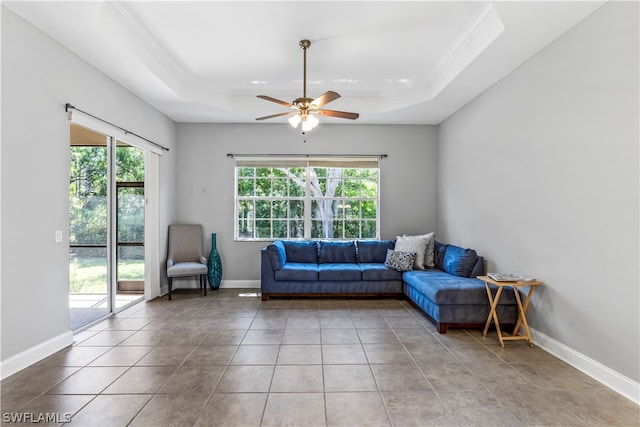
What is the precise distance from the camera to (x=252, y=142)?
18.9 ft

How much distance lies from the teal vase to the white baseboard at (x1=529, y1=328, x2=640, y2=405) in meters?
4.34

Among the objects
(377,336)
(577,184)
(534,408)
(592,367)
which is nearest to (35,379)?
(377,336)

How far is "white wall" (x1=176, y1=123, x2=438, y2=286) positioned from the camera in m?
5.72

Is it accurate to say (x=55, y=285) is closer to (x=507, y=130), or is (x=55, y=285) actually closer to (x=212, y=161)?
(x=212, y=161)

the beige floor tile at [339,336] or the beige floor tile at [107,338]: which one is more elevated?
the beige floor tile at [107,338]

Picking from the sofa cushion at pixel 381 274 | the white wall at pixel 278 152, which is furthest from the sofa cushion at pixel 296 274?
the white wall at pixel 278 152

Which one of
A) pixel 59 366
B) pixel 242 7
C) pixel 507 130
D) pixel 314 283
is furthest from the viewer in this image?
pixel 314 283

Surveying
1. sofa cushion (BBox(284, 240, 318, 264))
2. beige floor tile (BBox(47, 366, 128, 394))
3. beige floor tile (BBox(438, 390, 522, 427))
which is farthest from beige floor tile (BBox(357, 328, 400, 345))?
beige floor tile (BBox(47, 366, 128, 394))

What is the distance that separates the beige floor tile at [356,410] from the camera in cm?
198

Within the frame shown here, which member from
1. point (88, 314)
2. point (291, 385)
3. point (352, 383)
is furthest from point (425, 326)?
point (88, 314)

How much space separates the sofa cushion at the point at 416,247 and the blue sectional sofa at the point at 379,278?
0.63 ft

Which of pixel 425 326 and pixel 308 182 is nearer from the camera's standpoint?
pixel 425 326

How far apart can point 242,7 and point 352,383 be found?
3147 mm

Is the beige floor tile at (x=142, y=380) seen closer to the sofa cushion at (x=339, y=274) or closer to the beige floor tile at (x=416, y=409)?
the beige floor tile at (x=416, y=409)
